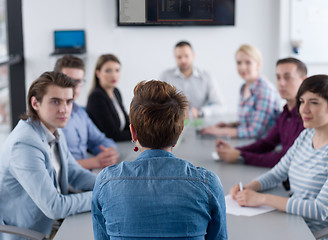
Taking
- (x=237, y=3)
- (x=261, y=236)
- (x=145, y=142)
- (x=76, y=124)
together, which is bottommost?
(x=261, y=236)

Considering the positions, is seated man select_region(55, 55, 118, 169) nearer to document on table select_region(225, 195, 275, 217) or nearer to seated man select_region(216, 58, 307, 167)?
seated man select_region(216, 58, 307, 167)

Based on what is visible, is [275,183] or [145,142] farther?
[275,183]

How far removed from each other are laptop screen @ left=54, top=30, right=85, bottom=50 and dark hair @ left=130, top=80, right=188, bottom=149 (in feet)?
12.4

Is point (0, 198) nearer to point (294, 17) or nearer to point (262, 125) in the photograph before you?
point (262, 125)

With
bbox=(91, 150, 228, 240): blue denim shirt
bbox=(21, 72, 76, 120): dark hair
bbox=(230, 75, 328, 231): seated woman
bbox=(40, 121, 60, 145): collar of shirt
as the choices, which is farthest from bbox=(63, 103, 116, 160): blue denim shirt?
bbox=(91, 150, 228, 240): blue denim shirt

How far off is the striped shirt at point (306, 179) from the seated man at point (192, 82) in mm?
1879

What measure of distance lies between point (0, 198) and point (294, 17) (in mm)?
3581

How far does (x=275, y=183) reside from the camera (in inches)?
77.2

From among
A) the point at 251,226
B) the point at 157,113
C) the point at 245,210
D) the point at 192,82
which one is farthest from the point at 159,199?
the point at 192,82

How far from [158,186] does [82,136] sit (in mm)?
1532

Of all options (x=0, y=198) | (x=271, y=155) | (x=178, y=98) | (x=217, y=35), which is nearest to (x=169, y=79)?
(x=217, y=35)

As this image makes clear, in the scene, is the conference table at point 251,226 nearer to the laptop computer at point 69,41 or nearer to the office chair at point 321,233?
the office chair at point 321,233

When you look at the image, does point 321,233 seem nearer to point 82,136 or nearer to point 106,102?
point 82,136

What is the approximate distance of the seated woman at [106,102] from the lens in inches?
115
